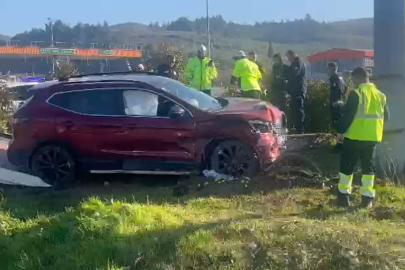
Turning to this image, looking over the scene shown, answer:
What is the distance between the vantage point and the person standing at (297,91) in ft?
39.0

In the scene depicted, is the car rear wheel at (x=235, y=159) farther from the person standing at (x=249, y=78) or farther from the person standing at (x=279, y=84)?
the person standing at (x=249, y=78)

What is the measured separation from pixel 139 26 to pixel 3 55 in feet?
157

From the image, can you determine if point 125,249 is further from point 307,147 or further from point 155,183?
point 307,147

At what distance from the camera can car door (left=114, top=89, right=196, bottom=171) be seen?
8.98 metres

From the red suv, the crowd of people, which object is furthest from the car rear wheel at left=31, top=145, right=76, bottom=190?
the crowd of people

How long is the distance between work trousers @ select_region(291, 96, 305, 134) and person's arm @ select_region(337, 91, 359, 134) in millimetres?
4433

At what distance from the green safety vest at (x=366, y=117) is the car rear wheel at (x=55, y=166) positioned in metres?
4.32

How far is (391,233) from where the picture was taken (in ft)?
19.9

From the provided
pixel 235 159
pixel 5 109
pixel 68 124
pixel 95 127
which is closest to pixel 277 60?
pixel 235 159

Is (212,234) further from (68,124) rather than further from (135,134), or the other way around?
(68,124)

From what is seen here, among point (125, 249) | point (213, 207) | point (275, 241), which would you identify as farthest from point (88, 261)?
point (213, 207)

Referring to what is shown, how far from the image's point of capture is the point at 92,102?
938cm

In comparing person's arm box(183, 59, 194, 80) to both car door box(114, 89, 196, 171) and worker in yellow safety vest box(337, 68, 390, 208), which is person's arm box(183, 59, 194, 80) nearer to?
car door box(114, 89, 196, 171)

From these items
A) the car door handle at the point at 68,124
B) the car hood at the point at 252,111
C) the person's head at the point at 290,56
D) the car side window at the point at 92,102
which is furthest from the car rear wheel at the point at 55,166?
the person's head at the point at 290,56
